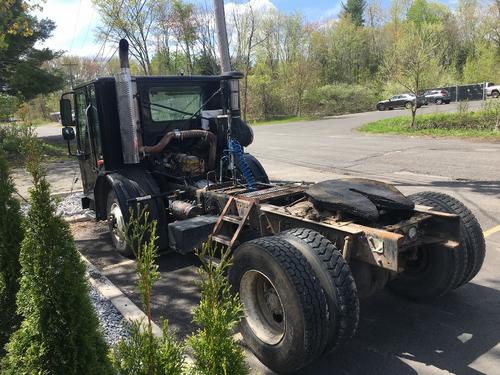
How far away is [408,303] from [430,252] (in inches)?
23.9

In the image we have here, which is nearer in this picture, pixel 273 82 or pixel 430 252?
pixel 430 252

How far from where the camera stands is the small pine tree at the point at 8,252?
106 inches

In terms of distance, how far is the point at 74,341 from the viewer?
193 cm

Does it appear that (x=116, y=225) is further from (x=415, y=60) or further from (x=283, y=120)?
(x=283, y=120)

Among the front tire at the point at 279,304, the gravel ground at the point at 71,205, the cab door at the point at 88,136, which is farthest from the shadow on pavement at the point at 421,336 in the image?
the gravel ground at the point at 71,205

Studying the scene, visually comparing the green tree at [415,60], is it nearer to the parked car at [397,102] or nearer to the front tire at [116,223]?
the parked car at [397,102]

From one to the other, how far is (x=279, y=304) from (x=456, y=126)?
19.6m

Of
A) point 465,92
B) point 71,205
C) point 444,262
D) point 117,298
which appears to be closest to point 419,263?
point 444,262

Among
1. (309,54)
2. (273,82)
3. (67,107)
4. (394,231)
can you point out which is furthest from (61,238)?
(309,54)

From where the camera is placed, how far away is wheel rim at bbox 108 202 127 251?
20.1 feet

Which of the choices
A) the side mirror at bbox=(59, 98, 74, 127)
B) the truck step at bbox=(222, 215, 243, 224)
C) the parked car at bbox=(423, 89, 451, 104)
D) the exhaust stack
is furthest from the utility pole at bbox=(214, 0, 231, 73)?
the parked car at bbox=(423, 89, 451, 104)

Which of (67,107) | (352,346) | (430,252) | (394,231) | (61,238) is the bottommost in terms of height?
(352,346)

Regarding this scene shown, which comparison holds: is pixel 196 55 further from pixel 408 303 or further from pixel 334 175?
pixel 408 303

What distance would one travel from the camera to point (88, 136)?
673 centimetres
